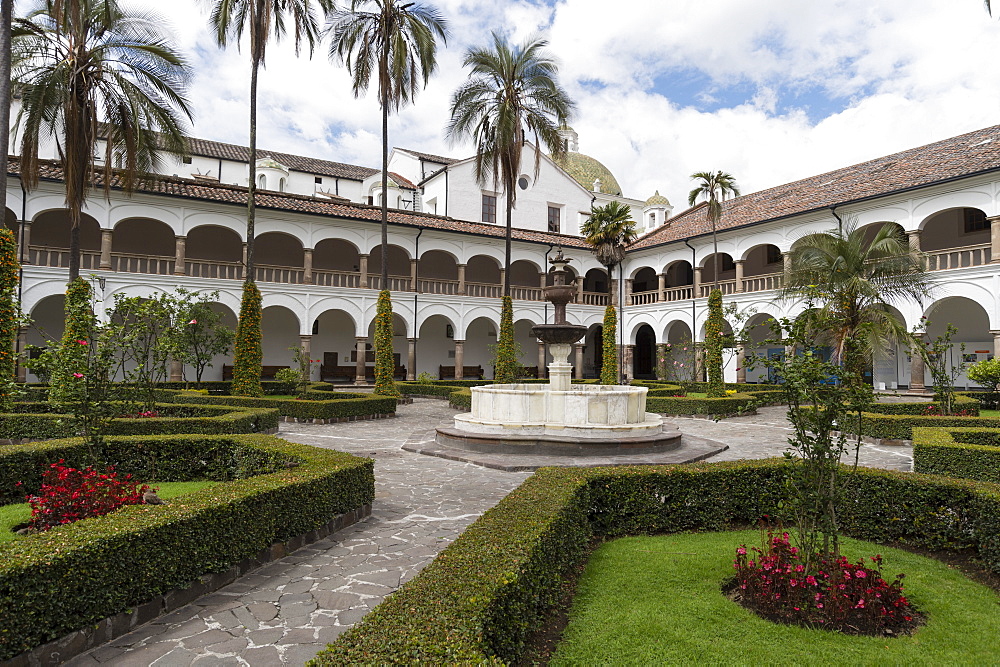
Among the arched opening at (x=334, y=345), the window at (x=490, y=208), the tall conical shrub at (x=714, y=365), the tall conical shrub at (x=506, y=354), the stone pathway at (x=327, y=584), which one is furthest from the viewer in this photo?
the window at (x=490, y=208)

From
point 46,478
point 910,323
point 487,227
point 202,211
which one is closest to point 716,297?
point 910,323

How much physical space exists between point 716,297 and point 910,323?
24.4 ft

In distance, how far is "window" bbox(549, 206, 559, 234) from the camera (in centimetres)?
3703

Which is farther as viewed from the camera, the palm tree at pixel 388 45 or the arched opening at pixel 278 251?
the arched opening at pixel 278 251

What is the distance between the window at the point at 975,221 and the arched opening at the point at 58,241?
32782 mm

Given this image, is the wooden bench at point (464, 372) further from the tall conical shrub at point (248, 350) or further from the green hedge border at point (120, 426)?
the green hedge border at point (120, 426)

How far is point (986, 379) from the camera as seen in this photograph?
14.7 m

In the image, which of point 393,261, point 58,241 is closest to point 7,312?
point 58,241

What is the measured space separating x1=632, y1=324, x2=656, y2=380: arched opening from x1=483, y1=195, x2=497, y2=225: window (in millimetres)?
11449

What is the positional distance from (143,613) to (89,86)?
1567cm

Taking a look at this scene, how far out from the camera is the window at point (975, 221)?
2122 cm

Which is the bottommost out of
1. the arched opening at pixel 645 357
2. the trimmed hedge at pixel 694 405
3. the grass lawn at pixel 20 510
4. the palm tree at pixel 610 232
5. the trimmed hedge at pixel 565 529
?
the grass lawn at pixel 20 510

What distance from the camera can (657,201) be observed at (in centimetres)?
4475

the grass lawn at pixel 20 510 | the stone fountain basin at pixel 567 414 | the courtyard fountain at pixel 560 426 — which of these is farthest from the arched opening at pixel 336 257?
the grass lawn at pixel 20 510
